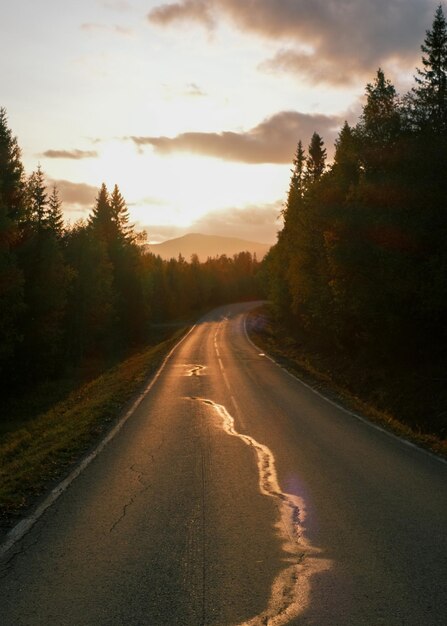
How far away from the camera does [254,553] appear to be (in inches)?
227

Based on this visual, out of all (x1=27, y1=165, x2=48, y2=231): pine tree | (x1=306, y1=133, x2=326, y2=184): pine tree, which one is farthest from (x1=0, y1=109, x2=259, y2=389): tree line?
(x1=306, y1=133, x2=326, y2=184): pine tree

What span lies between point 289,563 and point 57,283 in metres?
30.2

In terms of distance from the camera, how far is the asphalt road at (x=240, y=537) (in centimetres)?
458

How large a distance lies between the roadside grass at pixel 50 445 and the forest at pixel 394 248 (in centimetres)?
998

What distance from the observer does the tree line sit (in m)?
27.5

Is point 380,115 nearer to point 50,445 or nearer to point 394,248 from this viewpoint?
point 394,248

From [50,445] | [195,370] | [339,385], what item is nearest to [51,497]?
[50,445]

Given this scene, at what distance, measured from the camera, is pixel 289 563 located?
5.52 m

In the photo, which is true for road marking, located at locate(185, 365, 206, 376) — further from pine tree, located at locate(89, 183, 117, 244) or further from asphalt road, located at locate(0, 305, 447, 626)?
pine tree, located at locate(89, 183, 117, 244)

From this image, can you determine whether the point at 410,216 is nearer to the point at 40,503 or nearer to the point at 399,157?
the point at 399,157

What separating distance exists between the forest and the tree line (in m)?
15.9

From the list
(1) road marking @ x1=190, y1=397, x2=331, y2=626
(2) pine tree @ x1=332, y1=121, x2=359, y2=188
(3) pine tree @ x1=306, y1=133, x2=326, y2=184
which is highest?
(3) pine tree @ x1=306, y1=133, x2=326, y2=184

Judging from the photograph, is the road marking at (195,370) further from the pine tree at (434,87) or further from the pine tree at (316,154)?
the pine tree at (316,154)

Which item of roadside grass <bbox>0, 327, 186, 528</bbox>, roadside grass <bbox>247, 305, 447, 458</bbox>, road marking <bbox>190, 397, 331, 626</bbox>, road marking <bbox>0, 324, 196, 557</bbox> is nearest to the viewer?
road marking <bbox>190, 397, 331, 626</bbox>
